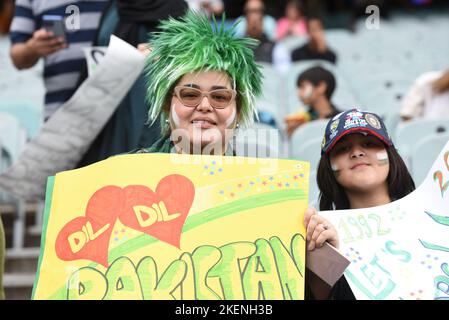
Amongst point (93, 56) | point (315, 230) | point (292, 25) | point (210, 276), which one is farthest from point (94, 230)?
point (292, 25)

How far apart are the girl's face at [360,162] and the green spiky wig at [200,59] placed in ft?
1.00

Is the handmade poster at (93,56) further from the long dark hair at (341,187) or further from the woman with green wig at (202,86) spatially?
the long dark hair at (341,187)

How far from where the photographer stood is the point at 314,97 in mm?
5496

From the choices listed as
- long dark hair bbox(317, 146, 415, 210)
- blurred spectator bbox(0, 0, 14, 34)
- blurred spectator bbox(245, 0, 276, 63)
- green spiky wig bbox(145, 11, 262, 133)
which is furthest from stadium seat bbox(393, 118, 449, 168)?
blurred spectator bbox(0, 0, 14, 34)

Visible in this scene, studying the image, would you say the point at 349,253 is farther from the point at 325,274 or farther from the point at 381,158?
the point at 381,158

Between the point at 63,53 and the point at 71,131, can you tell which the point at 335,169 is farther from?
the point at 63,53

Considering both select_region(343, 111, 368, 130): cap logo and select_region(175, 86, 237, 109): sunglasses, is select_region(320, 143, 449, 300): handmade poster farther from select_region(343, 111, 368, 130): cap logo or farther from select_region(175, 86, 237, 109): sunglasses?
select_region(175, 86, 237, 109): sunglasses

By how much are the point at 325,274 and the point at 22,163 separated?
156 cm

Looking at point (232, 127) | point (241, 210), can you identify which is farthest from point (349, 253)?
point (232, 127)

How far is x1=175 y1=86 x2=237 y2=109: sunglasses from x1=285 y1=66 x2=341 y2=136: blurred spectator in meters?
2.71

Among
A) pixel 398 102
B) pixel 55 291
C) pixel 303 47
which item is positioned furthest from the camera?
pixel 303 47

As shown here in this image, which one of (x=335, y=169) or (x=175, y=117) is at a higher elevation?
(x=175, y=117)

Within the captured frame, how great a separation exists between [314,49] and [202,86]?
5874mm

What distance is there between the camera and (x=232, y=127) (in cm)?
244
